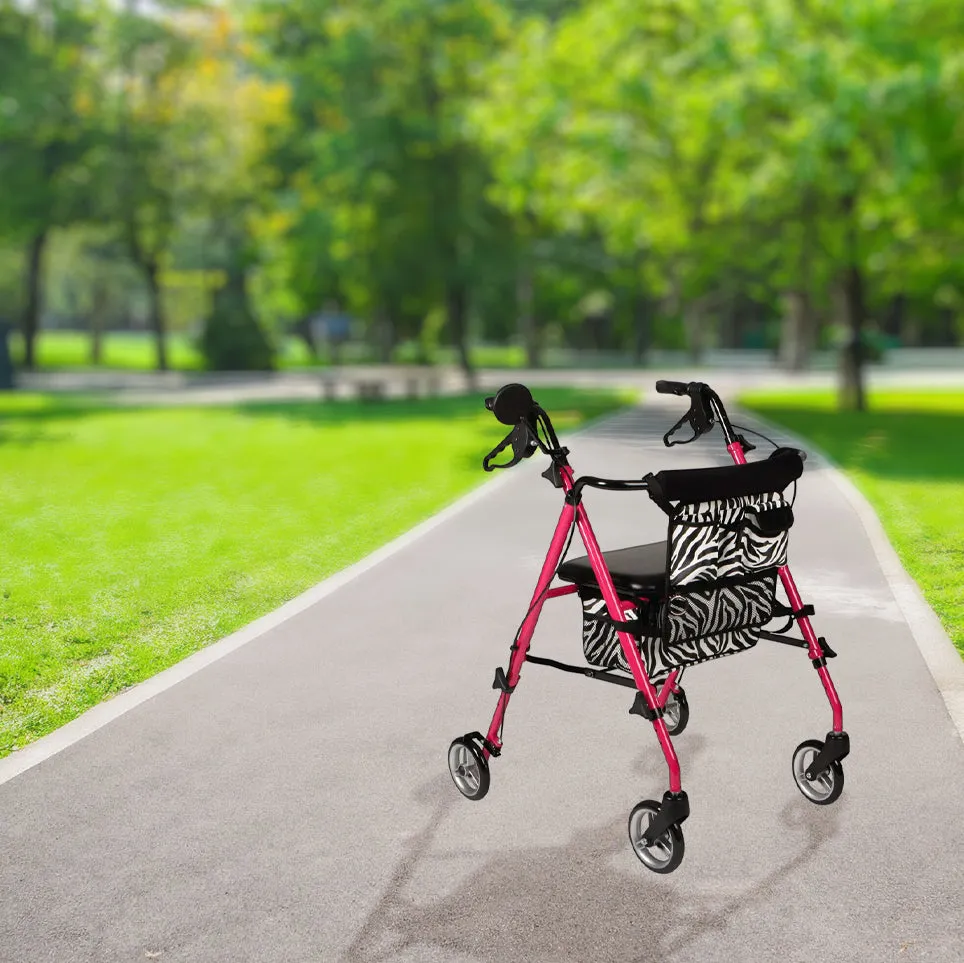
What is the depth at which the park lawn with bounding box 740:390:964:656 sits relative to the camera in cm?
929

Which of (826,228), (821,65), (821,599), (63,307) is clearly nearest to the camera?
(821,599)

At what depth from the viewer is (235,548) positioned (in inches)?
416

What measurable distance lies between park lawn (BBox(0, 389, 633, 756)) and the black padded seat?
2.35m

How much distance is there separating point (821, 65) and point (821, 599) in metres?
12.3

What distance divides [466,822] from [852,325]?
23616 mm

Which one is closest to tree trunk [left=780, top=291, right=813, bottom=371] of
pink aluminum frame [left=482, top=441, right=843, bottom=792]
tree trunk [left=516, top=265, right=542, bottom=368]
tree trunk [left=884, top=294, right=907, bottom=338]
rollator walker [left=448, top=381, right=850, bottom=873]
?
A: tree trunk [left=516, top=265, right=542, bottom=368]

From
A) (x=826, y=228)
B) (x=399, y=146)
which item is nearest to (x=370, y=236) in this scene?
(x=399, y=146)

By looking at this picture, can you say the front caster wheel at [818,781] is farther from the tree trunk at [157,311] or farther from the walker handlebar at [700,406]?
the tree trunk at [157,311]

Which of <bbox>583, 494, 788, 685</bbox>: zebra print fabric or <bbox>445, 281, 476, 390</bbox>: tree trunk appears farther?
<bbox>445, 281, 476, 390</bbox>: tree trunk

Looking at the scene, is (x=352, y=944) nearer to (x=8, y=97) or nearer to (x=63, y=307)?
(x=8, y=97)

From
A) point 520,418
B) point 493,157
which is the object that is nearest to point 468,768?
point 520,418

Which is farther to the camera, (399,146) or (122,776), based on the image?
(399,146)

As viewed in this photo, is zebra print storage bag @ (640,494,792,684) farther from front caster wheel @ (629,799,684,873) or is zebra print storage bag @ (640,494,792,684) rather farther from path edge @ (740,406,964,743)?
path edge @ (740,406,964,743)

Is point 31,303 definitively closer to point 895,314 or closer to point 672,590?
point 895,314
